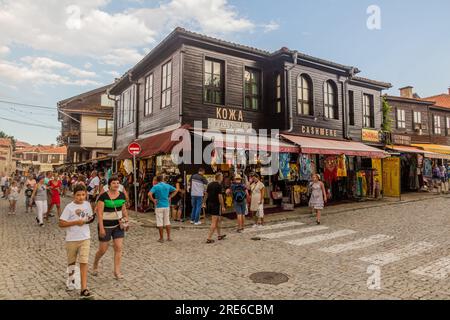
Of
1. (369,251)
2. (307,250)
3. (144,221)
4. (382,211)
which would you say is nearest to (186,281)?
(307,250)

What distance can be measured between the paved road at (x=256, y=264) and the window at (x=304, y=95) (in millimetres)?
7796

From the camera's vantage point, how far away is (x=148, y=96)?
16.4m

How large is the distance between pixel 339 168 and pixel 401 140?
9.57 meters

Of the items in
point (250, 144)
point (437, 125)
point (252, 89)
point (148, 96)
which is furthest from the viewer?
point (437, 125)

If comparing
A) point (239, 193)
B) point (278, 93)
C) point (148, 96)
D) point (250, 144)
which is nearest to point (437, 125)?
point (278, 93)

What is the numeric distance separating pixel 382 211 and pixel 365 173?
4.42m

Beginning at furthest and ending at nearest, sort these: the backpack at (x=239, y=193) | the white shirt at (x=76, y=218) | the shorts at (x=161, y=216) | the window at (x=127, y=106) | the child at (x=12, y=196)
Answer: the window at (x=127, y=106)
the child at (x=12, y=196)
the backpack at (x=239, y=193)
the shorts at (x=161, y=216)
the white shirt at (x=76, y=218)

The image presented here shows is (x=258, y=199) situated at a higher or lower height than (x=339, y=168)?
lower

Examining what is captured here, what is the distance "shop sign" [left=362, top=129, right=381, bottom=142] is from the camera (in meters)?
19.6

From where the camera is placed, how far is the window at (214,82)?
1374 cm

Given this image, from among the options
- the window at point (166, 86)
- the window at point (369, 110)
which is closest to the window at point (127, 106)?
the window at point (166, 86)

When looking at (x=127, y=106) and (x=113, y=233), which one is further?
(x=127, y=106)

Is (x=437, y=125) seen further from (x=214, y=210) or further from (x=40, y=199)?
(x=40, y=199)

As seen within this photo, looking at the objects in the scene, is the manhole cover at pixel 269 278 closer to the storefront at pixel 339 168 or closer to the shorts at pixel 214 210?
the shorts at pixel 214 210
